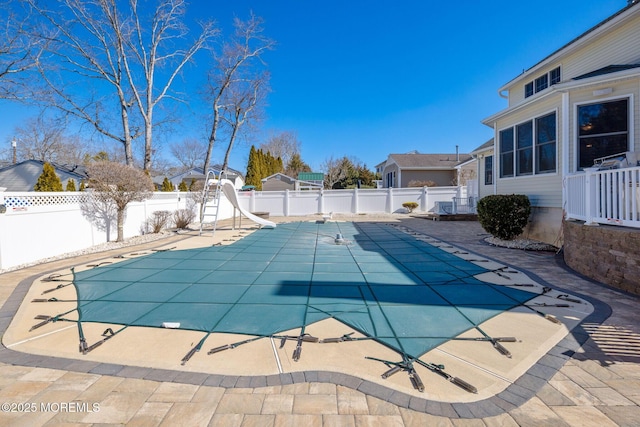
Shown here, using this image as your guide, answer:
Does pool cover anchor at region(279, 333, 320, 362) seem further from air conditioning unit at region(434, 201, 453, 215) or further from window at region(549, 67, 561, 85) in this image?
air conditioning unit at region(434, 201, 453, 215)

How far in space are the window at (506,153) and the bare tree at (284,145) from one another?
3499 centimetres

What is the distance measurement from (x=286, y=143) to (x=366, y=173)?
14572 millimetres

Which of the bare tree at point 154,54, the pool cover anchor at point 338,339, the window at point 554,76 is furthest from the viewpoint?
the bare tree at point 154,54

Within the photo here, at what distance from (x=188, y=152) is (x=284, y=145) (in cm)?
1375

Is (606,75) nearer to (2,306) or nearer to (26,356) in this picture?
(26,356)

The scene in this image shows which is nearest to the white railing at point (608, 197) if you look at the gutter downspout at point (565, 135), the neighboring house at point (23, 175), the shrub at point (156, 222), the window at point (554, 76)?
the gutter downspout at point (565, 135)

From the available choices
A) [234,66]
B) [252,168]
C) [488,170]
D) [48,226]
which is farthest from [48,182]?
[252,168]

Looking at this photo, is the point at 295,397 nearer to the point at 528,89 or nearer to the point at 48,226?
the point at 48,226

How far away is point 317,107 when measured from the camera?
25.2 meters

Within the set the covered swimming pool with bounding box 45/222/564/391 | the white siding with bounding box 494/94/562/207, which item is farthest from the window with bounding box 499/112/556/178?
the covered swimming pool with bounding box 45/222/564/391

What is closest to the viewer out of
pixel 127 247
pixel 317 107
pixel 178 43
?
pixel 127 247

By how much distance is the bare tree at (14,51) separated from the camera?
9.88 metres

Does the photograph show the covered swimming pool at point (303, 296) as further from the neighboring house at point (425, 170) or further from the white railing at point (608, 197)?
the neighboring house at point (425, 170)

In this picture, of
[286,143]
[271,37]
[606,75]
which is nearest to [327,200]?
[271,37]
